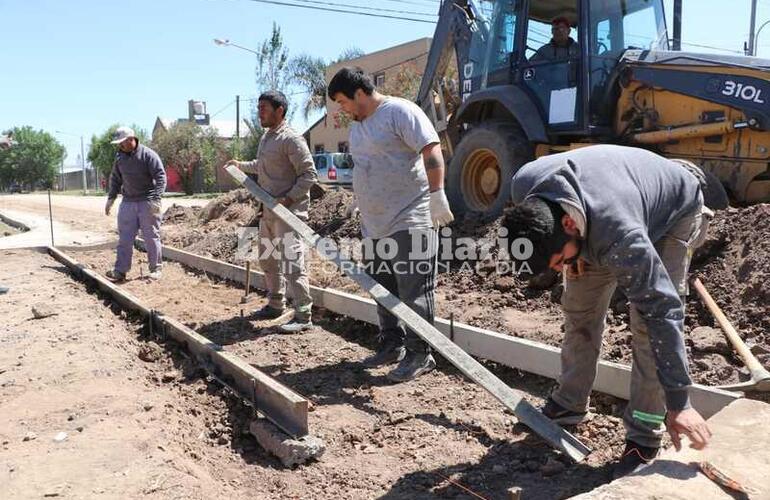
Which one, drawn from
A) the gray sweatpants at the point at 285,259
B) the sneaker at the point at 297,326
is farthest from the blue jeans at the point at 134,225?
the sneaker at the point at 297,326

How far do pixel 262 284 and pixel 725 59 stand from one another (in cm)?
511

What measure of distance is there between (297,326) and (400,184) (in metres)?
1.83

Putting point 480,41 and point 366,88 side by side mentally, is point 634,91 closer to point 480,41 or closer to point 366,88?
point 480,41

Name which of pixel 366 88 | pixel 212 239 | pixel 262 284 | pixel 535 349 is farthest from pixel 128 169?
pixel 535 349

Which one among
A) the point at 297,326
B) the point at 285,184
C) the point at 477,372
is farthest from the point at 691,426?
the point at 285,184

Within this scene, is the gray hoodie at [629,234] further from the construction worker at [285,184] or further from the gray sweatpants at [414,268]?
the construction worker at [285,184]

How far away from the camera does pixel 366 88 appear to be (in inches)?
161

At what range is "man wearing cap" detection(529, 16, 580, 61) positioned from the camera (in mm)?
6766

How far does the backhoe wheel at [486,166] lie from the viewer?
7.10m

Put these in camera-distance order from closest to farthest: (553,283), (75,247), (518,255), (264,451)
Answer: (518,255) < (264,451) < (553,283) < (75,247)

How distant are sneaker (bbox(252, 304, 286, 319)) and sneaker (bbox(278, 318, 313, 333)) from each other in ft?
1.29

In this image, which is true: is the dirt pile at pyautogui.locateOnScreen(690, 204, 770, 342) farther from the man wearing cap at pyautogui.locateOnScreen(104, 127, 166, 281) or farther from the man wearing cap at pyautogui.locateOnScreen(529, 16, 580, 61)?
the man wearing cap at pyautogui.locateOnScreen(104, 127, 166, 281)

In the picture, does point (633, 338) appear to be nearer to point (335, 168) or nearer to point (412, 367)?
point (412, 367)

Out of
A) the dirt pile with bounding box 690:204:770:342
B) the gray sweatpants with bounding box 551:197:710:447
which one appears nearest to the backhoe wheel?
the dirt pile with bounding box 690:204:770:342
